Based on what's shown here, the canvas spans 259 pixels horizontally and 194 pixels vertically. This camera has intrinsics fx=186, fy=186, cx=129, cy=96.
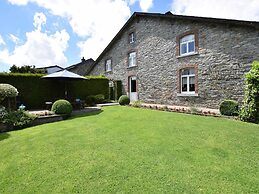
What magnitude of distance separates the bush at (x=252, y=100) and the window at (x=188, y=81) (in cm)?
437

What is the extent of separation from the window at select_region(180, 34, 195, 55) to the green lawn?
737cm

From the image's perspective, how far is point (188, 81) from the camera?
1250 cm

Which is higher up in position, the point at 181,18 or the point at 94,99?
the point at 181,18

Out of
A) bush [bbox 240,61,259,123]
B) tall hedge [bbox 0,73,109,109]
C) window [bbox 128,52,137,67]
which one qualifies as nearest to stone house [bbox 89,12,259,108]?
window [bbox 128,52,137,67]

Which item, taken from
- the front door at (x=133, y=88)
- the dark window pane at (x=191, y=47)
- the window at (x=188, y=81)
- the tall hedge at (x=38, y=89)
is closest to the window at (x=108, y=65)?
the front door at (x=133, y=88)

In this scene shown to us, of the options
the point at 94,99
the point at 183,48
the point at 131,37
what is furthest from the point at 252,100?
the point at 131,37

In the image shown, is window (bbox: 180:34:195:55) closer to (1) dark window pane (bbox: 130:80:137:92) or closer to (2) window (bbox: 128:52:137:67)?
(2) window (bbox: 128:52:137:67)

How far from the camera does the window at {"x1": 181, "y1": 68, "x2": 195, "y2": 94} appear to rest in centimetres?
1223

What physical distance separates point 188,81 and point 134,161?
9741 mm

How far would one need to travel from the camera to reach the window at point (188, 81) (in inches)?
482

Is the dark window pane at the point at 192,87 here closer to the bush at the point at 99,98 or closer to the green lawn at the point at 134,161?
the green lawn at the point at 134,161

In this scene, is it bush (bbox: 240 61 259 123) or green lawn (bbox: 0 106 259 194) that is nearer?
green lawn (bbox: 0 106 259 194)

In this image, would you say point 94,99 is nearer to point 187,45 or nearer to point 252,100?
point 187,45

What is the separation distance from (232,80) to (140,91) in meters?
7.54
